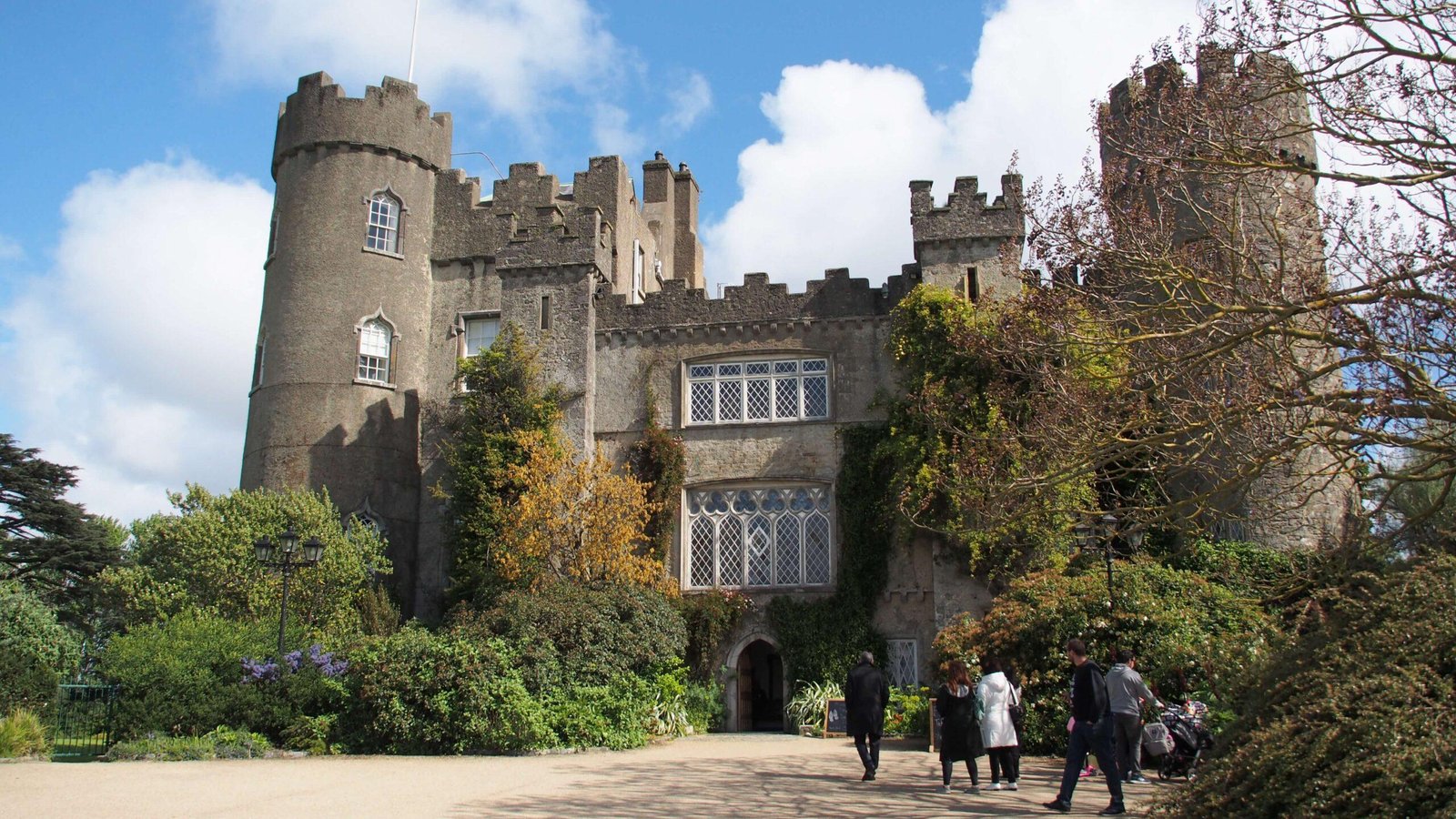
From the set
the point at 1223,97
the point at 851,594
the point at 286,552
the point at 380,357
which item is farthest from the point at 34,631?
the point at 1223,97

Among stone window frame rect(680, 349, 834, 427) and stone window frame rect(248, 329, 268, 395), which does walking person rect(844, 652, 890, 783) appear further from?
stone window frame rect(248, 329, 268, 395)

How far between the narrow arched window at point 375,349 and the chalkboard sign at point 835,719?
13525mm

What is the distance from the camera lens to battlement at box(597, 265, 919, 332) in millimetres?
24969

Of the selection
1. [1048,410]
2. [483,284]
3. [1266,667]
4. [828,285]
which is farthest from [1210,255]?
[483,284]

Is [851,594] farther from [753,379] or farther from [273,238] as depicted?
[273,238]

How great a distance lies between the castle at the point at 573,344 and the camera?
2400cm

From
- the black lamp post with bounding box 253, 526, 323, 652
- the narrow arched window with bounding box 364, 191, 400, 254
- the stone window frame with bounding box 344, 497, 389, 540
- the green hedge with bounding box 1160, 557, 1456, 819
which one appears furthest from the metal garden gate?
the green hedge with bounding box 1160, 557, 1456, 819

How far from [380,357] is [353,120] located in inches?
235

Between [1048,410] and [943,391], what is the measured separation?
9.81m

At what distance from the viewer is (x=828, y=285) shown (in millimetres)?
25172

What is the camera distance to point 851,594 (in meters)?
22.7

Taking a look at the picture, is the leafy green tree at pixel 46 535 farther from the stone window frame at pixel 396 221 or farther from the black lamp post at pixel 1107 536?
the black lamp post at pixel 1107 536

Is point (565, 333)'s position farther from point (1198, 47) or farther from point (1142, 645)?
point (1198, 47)

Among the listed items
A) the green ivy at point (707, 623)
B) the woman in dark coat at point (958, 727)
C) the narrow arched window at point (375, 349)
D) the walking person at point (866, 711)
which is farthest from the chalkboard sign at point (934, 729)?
the narrow arched window at point (375, 349)
